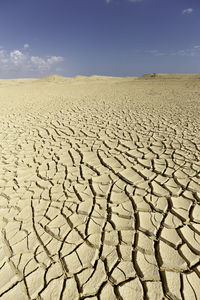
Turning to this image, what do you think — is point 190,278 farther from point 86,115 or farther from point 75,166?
point 86,115

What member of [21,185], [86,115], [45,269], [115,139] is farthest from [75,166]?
[86,115]

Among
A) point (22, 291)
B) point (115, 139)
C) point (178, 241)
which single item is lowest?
point (22, 291)

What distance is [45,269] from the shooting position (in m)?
1.29

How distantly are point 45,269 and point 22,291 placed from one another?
0.17m

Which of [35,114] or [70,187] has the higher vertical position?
[35,114]

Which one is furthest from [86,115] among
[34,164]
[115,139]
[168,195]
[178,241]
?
[178,241]

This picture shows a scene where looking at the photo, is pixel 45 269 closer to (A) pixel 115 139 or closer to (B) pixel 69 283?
(B) pixel 69 283

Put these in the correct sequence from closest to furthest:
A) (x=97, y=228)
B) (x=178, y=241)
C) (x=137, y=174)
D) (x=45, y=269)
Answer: (x=45, y=269)
(x=178, y=241)
(x=97, y=228)
(x=137, y=174)

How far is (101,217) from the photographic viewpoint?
167 cm

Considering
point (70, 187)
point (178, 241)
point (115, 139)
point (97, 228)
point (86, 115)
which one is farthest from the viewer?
point (86, 115)

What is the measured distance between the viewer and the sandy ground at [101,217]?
1.20m

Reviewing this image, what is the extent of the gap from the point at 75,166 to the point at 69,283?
143 centimetres

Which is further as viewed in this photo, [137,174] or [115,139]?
[115,139]

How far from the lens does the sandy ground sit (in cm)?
120
